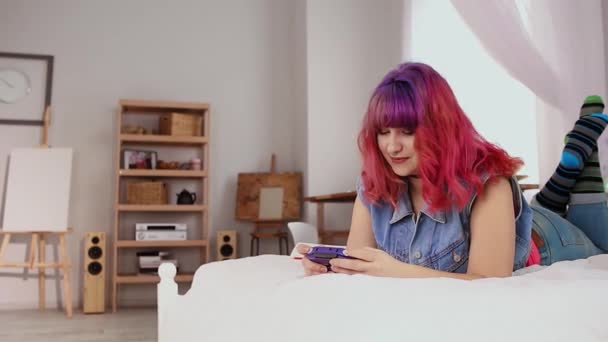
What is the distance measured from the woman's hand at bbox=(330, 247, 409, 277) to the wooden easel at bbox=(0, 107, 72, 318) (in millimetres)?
3742

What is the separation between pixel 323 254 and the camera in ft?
4.19

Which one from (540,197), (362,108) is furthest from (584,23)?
(362,108)

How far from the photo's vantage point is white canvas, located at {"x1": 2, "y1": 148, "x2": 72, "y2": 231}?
4746 millimetres

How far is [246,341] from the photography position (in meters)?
1.04

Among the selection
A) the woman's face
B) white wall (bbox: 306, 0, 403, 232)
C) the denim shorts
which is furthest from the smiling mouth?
white wall (bbox: 306, 0, 403, 232)

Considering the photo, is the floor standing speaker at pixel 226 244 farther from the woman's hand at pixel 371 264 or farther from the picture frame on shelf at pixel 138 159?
the woman's hand at pixel 371 264

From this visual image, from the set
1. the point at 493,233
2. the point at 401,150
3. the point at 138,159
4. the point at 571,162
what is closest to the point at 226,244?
the point at 138,159

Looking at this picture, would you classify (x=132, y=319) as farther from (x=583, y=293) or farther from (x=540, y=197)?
(x=583, y=293)

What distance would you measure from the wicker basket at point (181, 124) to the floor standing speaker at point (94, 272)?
3.16 ft

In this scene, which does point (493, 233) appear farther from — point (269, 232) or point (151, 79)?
point (151, 79)

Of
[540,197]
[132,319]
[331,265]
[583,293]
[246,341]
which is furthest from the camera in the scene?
[132,319]

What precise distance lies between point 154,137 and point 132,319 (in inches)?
55.8

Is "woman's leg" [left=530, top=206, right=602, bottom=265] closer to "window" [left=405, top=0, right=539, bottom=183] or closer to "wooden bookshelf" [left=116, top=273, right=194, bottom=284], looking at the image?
"window" [left=405, top=0, right=539, bottom=183]

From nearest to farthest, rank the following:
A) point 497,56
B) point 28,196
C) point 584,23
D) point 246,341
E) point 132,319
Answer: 1. point 246,341
2. point 584,23
3. point 497,56
4. point 132,319
5. point 28,196
